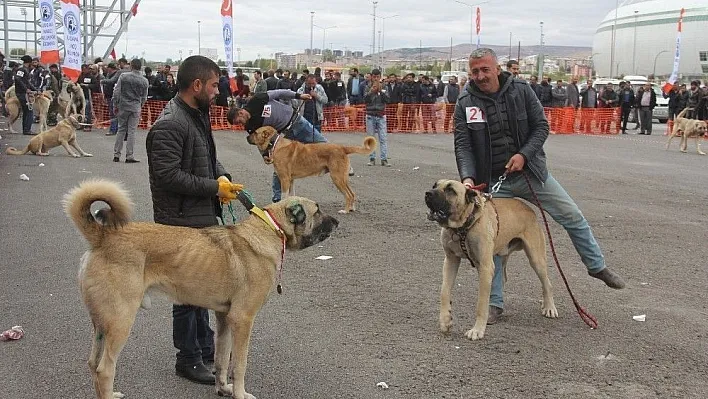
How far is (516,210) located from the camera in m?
5.52

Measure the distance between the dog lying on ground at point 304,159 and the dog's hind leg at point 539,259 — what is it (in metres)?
4.69

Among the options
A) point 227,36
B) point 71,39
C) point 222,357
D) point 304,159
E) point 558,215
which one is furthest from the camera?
point 227,36

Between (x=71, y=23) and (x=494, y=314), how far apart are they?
17562mm

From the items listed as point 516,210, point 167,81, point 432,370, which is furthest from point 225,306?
point 167,81

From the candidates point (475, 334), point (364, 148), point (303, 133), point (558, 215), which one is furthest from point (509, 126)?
point (303, 133)

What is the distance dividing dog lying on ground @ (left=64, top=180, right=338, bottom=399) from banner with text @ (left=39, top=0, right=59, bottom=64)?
59.1ft

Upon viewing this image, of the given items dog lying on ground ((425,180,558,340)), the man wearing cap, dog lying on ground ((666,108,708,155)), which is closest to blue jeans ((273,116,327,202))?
dog lying on ground ((425,180,558,340))

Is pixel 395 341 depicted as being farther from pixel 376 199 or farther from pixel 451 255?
pixel 376 199

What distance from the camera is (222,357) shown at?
419cm

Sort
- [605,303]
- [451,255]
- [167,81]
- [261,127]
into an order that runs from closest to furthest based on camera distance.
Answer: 1. [451,255]
2. [605,303]
3. [261,127]
4. [167,81]

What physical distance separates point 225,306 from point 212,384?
693 mm

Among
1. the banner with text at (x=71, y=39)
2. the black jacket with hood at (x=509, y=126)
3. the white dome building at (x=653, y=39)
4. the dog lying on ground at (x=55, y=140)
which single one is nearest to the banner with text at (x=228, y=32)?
the banner with text at (x=71, y=39)

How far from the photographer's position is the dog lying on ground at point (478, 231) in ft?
16.6

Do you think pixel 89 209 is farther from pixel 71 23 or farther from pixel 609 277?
pixel 71 23
